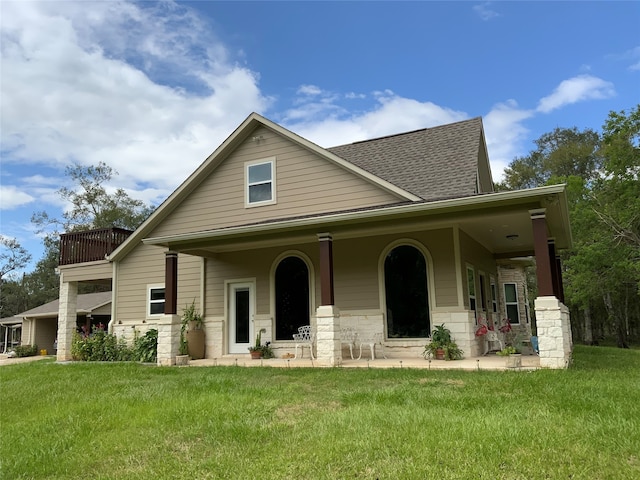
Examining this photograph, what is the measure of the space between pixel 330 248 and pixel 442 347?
3089 mm

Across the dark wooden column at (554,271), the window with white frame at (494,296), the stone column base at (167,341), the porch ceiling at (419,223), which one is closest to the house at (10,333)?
the stone column base at (167,341)

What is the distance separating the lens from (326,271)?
975 centimetres

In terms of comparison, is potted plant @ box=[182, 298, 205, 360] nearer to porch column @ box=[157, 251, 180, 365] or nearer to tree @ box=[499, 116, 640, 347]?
porch column @ box=[157, 251, 180, 365]

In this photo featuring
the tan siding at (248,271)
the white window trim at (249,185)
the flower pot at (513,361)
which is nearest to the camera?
the flower pot at (513,361)

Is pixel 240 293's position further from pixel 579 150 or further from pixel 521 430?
pixel 579 150

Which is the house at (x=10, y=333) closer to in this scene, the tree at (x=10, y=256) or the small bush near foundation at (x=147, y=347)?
the tree at (x=10, y=256)

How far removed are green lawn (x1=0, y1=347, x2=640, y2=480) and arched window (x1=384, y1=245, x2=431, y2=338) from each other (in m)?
3.01

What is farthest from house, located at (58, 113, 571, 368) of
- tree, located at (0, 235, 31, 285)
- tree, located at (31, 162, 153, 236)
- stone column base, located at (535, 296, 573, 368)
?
tree, located at (0, 235, 31, 285)

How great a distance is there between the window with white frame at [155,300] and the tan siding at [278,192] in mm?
1622

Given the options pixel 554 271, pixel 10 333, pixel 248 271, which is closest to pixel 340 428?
pixel 248 271

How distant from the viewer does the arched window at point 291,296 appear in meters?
11.9

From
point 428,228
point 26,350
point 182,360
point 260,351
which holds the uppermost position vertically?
point 428,228

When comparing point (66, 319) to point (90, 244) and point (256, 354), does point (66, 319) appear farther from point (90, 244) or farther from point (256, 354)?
point (256, 354)

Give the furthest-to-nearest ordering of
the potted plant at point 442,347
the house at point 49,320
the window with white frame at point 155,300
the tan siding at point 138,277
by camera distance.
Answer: the house at point 49,320
the tan siding at point 138,277
the window with white frame at point 155,300
the potted plant at point 442,347
